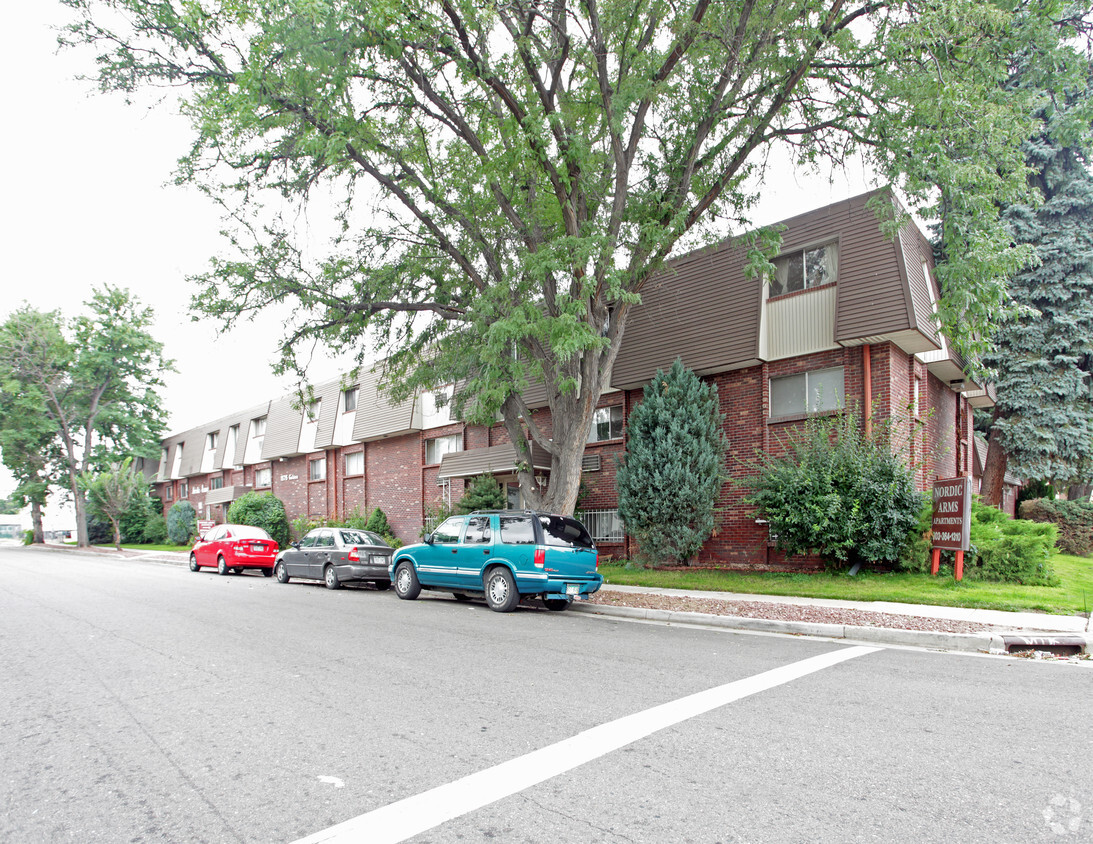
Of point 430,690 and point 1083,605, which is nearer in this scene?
point 430,690

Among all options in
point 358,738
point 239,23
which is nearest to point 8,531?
point 239,23

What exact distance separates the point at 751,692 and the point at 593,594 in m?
6.97

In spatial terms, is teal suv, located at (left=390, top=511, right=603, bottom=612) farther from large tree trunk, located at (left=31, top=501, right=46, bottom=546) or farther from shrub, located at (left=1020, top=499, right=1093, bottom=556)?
large tree trunk, located at (left=31, top=501, right=46, bottom=546)

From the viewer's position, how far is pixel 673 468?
15438mm

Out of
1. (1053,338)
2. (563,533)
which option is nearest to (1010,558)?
(563,533)

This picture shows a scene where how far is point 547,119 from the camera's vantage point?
11.4 m

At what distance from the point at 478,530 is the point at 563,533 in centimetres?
157

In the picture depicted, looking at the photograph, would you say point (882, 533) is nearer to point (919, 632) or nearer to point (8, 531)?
point (919, 632)

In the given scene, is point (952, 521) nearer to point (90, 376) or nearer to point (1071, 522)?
point (1071, 522)

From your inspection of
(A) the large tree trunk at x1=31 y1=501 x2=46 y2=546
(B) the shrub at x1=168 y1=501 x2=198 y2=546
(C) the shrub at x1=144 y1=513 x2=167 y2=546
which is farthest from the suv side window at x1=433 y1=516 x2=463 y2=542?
(A) the large tree trunk at x1=31 y1=501 x2=46 y2=546

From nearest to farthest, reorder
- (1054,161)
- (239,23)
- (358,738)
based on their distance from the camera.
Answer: (358,738), (239,23), (1054,161)

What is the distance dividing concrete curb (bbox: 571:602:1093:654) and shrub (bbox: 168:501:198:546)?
122 ft

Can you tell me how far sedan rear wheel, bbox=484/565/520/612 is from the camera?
1136cm

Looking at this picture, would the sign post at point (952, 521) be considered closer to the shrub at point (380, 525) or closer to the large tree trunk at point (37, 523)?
the shrub at point (380, 525)
